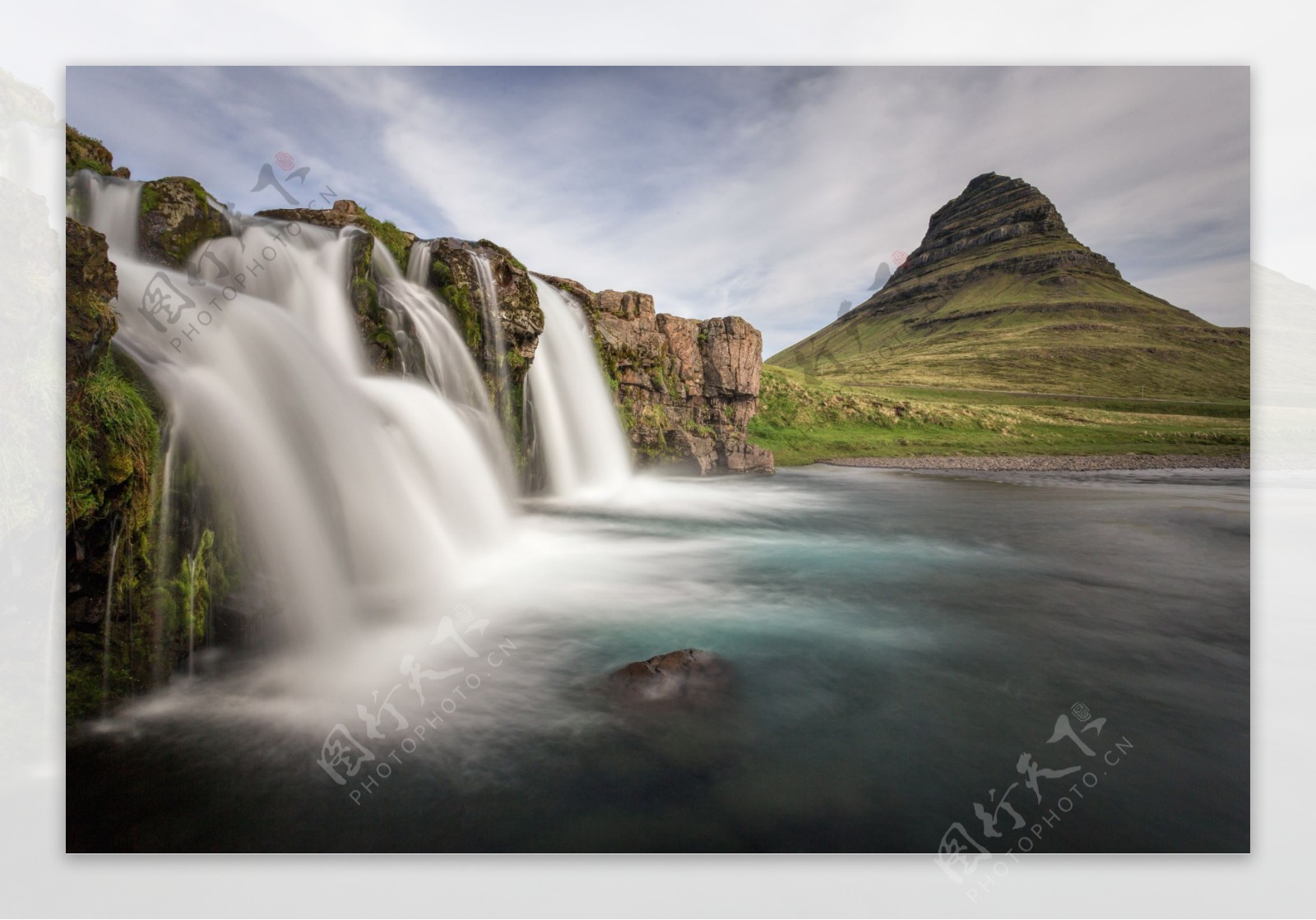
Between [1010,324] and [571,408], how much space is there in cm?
9718

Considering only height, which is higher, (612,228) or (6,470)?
(612,228)

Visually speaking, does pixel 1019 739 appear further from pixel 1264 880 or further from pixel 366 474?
pixel 366 474

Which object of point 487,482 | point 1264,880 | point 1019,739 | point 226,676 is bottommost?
point 1264,880

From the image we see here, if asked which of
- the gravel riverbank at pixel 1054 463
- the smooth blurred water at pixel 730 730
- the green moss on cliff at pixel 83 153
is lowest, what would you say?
the smooth blurred water at pixel 730 730

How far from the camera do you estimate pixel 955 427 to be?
131 ft

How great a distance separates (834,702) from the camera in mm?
4344

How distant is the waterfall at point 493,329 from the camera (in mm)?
12117

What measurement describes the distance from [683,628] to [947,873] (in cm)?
313

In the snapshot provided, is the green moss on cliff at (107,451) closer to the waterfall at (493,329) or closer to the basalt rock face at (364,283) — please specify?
the basalt rock face at (364,283)

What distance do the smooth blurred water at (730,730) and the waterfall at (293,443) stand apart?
593 millimetres

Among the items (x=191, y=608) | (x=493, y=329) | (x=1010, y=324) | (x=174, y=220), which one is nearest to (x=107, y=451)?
(x=191, y=608)

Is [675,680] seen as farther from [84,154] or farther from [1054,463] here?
[1054,463]

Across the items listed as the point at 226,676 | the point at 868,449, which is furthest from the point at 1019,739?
the point at 868,449

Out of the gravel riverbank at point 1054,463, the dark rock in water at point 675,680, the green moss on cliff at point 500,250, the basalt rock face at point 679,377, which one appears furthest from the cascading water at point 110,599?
the gravel riverbank at point 1054,463
